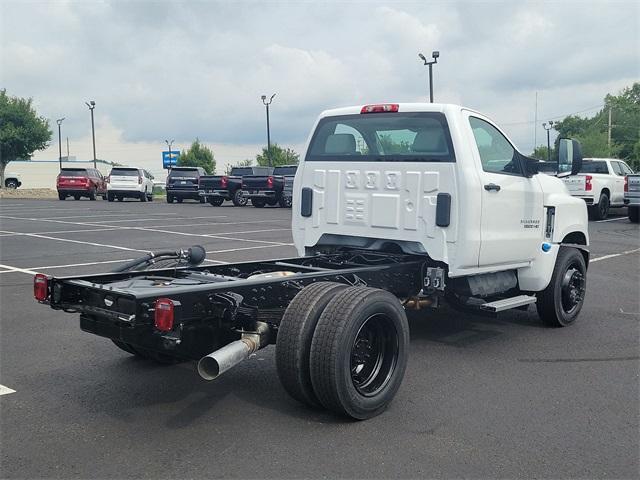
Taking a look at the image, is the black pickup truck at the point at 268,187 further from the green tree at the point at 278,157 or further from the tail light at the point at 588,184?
the green tree at the point at 278,157

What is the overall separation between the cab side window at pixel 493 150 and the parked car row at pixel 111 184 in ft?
103

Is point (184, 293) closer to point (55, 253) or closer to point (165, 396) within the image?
point (165, 396)

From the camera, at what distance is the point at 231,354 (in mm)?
3918

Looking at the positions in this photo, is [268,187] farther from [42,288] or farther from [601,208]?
[42,288]

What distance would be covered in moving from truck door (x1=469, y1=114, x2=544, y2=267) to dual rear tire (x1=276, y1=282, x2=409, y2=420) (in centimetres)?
170

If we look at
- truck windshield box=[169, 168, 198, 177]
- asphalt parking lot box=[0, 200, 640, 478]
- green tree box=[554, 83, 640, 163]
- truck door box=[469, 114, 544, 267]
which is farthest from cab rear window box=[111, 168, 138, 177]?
green tree box=[554, 83, 640, 163]

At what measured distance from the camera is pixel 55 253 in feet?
40.1

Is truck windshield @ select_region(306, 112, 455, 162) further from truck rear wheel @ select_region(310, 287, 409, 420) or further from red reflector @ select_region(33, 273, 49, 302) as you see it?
red reflector @ select_region(33, 273, 49, 302)

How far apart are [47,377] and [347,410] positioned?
2.47 m

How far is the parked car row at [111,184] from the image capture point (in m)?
35.5

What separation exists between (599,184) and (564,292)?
15337mm

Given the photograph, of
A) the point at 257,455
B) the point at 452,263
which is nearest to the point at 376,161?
the point at 452,263

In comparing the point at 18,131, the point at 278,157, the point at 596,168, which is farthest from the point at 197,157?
the point at 596,168

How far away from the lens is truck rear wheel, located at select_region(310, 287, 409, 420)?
404cm
